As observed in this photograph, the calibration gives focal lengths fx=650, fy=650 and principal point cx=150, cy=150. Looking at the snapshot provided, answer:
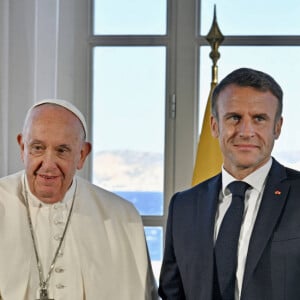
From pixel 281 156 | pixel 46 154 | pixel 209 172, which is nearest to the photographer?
pixel 46 154

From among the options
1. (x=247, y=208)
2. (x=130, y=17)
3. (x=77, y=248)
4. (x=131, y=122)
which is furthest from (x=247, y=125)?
(x=130, y=17)

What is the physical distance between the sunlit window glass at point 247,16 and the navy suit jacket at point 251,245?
1823 millimetres

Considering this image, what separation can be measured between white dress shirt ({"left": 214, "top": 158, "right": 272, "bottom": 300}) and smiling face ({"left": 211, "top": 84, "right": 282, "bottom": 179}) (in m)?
0.04

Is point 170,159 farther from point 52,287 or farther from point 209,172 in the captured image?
point 52,287

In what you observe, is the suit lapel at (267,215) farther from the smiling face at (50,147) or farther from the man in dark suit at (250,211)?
the smiling face at (50,147)

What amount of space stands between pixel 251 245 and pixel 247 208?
126 millimetres

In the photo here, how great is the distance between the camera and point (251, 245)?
1.84 meters

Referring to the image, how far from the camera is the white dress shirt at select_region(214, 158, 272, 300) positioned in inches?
73.5

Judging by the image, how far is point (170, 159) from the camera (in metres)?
3.71

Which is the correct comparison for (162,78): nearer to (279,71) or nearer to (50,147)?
(279,71)

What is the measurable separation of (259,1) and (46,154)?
211 centimetres

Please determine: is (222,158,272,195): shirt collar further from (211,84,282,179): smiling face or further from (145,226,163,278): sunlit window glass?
(145,226,163,278): sunlit window glass

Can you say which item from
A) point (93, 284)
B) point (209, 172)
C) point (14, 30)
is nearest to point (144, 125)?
point (209, 172)

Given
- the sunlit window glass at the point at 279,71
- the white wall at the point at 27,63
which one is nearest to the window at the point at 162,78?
the sunlit window glass at the point at 279,71
